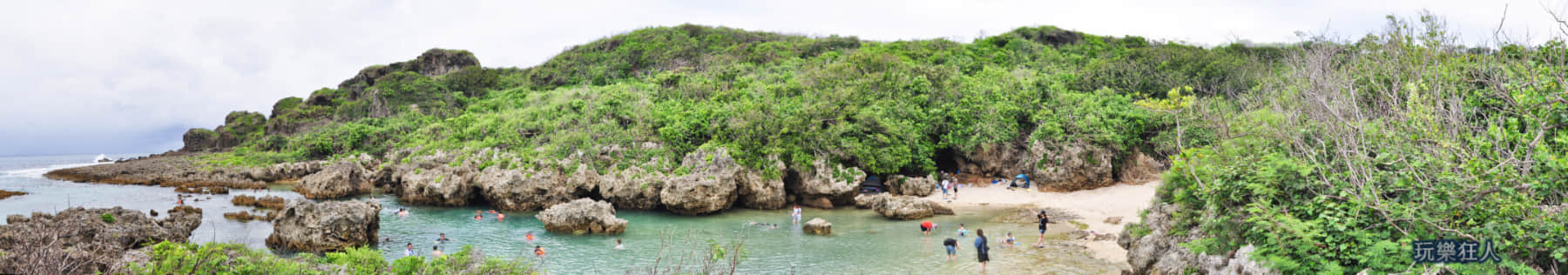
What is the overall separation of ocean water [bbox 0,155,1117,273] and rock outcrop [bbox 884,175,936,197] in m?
3.74

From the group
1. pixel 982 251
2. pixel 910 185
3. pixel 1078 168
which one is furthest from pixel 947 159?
pixel 982 251

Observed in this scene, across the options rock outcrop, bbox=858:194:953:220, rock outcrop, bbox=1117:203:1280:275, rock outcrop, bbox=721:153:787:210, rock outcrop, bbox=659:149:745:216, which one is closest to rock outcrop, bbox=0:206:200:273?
rock outcrop, bbox=659:149:745:216

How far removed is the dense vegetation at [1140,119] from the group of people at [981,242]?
3.95 metres

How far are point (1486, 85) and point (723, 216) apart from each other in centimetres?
2003

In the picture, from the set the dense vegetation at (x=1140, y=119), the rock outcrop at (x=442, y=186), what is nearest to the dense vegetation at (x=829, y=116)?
the dense vegetation at (x=1140, y=119)

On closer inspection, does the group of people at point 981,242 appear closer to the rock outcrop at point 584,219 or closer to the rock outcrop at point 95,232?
the rock outcrop at point 584,219

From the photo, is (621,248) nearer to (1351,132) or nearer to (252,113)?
(1351,132)

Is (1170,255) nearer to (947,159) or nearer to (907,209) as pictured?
(907,209)

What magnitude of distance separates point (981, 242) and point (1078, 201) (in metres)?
13.2

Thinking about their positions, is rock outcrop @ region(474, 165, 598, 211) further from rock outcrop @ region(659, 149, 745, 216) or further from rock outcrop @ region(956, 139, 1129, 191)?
rock outcrop @ region(956, 139, 1129, 191)

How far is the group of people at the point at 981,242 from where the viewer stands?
48.4 ft

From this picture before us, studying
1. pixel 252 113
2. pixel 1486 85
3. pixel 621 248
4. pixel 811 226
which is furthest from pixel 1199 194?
pixel 252 113

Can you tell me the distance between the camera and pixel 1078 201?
85.0 feet

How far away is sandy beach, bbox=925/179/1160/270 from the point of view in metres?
21.8
